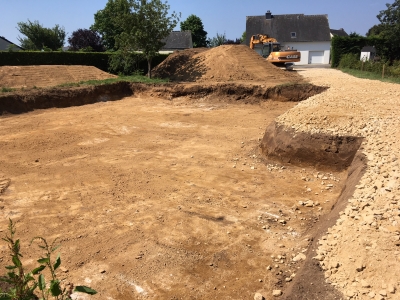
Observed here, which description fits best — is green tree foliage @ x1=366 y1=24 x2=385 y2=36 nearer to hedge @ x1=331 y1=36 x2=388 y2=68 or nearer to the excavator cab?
hedge @ x1=331 y1=36 x2=388 y2=68

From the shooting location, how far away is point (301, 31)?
43.1 metres

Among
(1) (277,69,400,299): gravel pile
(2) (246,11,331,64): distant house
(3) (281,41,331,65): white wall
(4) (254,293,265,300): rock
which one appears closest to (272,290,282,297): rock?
(4) (254,293,265,300): rock

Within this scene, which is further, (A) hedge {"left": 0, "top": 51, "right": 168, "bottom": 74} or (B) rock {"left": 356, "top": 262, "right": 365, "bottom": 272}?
(A) hedge {"left": 0, "top": 51, "right": 168, "bottom": 74}

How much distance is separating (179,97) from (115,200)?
39.6 feet

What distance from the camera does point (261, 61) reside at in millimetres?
22078

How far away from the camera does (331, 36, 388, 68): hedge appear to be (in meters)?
30.8

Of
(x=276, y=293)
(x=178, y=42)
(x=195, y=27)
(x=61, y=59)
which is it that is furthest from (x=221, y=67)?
(x=195, y=27)

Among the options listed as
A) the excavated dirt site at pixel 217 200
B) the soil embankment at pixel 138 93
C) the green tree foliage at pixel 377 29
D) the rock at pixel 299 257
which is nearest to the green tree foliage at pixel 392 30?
the green tree foliage at pixel 377 29

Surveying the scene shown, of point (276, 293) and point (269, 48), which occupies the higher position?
point (269, 48)

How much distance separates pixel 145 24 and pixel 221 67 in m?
5.40

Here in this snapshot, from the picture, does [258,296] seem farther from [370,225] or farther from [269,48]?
[269,48]

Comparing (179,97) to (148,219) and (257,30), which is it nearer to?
(148,219)

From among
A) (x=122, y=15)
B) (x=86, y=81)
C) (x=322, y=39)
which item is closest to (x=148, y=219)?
(x=86, y=81)

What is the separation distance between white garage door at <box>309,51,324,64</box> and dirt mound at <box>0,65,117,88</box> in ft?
99.0
